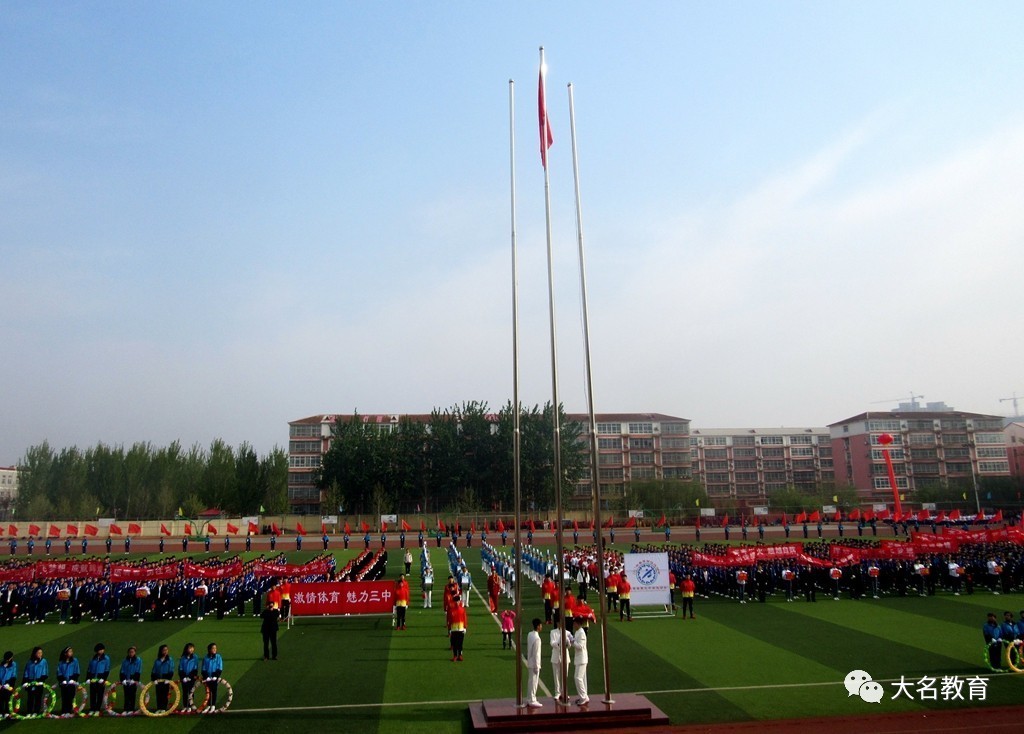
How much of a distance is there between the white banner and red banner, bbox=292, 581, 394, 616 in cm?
786

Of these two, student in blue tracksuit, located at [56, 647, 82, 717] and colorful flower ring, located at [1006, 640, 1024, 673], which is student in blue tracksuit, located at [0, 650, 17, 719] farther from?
colorful flower ring, located at [1006, 640, 1024, 673]

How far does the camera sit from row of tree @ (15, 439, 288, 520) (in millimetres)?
92250

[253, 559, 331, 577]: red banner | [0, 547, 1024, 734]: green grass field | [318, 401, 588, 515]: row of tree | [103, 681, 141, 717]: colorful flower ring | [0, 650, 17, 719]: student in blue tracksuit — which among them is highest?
[318, 401, 588, 515]: row of tree

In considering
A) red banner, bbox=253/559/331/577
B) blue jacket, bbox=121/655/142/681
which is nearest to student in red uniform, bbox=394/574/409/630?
red banner, bbox=253/559/331/577

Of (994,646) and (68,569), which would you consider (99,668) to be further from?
(68,569)

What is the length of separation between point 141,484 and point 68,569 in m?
71.5

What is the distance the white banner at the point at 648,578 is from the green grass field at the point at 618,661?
0.83m

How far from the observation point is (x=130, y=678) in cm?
1441

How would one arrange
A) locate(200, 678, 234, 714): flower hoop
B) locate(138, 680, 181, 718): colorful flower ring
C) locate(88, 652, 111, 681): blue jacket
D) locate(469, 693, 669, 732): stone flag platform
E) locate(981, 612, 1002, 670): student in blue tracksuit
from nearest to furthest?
locate(469, 693, 669, 732): stone flag platform < locate(138, 680, 181, 718): colorful flower ring < locate(200, 678, 234, 714): flower hoop < locate(88, 652, 111, 681): blue jacket < locate(981, 612, 1002, 670): student in blue tracksuit

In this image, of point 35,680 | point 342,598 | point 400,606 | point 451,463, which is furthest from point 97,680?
point 451,463

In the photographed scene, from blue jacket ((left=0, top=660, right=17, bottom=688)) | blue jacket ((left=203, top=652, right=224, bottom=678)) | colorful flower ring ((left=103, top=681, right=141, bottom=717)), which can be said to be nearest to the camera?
blue jacket ((left=0, top=660, right=17, bottom=688))

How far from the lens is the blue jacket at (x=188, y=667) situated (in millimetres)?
14234

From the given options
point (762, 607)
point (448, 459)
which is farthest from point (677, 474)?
point (762, 607)

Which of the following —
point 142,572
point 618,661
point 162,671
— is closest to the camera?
point 162,671
